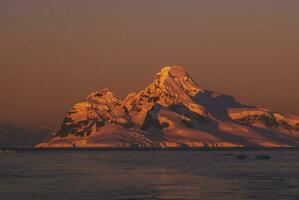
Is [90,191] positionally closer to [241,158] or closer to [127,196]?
[127,196]

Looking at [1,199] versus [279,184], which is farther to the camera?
[279,184]

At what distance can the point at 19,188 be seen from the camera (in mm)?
80312

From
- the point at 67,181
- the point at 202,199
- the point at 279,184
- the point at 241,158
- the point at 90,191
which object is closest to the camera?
the point at 202,199

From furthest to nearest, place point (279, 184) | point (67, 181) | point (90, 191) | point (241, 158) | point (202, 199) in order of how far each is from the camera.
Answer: point (241, 158) → point (67, 181) → point (279, 184) → point (90, 191) → point (202, 199)

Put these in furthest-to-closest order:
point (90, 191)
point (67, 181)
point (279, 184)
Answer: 1. point (67, 181)
2. point (279, 184)
3. point (90, 191)

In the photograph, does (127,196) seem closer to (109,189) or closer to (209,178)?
(109,189)

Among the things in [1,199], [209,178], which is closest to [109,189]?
[1,199]

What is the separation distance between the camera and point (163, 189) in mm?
78500

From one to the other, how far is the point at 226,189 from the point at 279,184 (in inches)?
341

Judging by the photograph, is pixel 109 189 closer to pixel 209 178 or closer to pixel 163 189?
pixel 163 189

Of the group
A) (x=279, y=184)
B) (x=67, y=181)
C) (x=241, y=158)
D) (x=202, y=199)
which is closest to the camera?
(x=202, y=199)

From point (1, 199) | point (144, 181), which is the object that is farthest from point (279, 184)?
point (1, 199)

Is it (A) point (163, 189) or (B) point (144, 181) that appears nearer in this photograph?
(A) point (163, 189)

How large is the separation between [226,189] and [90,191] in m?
13.2
